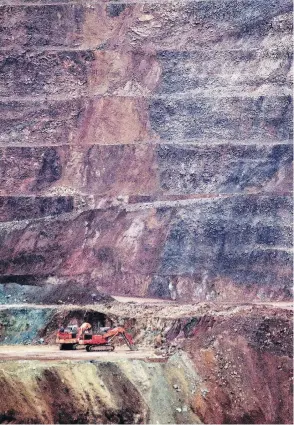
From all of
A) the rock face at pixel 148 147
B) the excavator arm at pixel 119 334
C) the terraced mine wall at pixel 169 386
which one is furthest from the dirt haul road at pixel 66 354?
the rock face at pixel 148 147

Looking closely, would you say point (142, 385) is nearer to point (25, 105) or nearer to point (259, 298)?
point (259, 298)

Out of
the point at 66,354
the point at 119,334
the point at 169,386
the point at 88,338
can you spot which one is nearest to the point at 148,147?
the point at 119,334

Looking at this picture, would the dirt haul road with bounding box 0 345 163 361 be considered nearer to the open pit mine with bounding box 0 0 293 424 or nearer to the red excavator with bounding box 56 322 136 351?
the open pit mine with bounding box 0 0 293 424

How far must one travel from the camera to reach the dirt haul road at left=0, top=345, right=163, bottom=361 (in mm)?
31812

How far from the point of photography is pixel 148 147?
41906 millimetres

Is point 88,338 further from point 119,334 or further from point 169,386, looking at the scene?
point 169,386

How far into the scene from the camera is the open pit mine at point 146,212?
30469 mm

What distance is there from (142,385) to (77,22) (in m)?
20.4

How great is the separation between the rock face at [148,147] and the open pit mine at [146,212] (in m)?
0.06

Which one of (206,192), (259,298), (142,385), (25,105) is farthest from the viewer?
(25,105)

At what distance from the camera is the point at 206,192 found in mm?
40906

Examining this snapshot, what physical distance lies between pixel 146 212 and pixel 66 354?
9.30m

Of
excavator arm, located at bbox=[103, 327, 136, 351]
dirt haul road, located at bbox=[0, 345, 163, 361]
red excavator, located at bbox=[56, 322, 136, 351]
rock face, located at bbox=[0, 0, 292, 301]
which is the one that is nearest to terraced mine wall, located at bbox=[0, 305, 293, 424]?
dirt haul road, located at bbox=[0, 345, 163, 361]

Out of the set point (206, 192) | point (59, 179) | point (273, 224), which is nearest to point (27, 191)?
point (59, 179)
